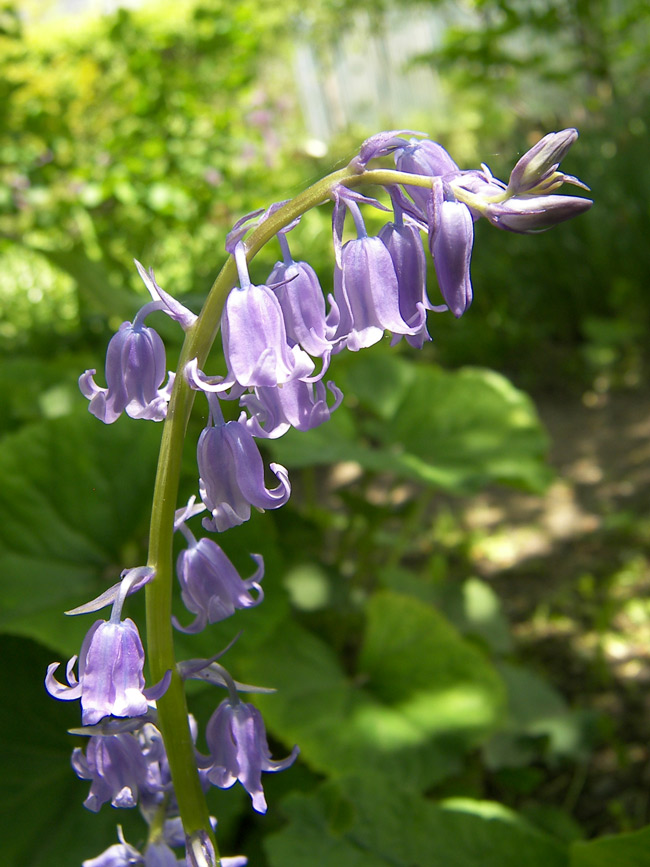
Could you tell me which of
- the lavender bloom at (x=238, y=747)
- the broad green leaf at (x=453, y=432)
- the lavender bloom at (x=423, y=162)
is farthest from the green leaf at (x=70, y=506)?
the lavender bloom at (x=423, y=162)

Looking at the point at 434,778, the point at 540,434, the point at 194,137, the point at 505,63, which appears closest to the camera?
the point at 434,778

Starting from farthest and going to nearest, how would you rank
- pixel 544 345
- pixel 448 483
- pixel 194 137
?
pixel 544 345 → pixel 194 137 → pixel 448 483

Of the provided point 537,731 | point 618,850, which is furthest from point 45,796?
point 537,731

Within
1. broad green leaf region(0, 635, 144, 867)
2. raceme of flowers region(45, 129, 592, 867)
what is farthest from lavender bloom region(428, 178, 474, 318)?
broad green leaf region(0, 635, 144, 867)

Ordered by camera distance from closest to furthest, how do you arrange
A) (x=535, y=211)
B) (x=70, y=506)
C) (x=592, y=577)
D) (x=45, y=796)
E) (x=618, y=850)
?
1. (x=535, y=211)
2. (x=618, y=850)
3. (x=45, y=796)
4. (x=70, y=506)
5. (x=592, y=577)

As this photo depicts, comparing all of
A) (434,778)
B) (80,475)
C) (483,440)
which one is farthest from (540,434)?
(80,475)

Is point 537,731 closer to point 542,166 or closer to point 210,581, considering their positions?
point 210,581

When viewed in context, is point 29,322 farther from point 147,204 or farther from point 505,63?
→ point 505,63

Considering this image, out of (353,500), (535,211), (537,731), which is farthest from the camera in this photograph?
(353,500)
